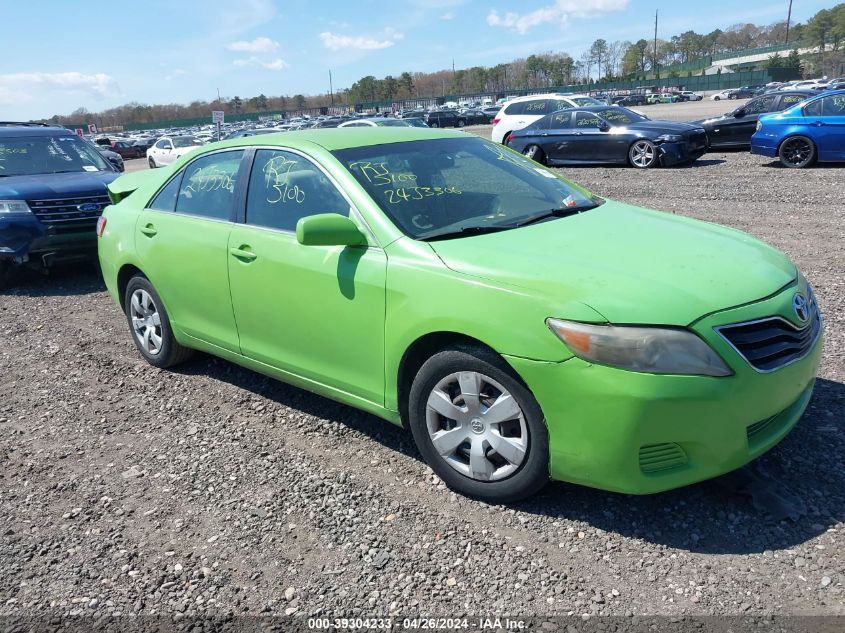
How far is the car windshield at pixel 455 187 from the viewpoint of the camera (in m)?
3.51

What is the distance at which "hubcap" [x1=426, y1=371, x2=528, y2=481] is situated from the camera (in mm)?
2980

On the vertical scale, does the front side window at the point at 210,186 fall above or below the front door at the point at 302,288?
above

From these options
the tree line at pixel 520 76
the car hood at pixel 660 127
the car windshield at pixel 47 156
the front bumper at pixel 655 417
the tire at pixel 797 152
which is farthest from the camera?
the tree line at pixel 520 76

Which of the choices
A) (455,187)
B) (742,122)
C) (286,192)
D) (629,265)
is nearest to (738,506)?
(629,265)

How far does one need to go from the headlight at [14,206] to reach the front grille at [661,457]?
727 centimetres

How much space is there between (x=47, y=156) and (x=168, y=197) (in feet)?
16.6

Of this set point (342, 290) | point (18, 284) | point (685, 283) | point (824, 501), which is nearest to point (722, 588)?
point (824, 501)

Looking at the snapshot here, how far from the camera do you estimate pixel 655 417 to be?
8.58 feet

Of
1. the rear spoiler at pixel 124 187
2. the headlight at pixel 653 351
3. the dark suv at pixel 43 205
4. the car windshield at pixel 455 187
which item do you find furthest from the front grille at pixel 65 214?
the headlight at pixel 653 351

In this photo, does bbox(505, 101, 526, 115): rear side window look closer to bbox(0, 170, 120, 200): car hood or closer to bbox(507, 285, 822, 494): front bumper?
bbox(0, 170, 120, 200): car hood

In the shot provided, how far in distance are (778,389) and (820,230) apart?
21.2ft

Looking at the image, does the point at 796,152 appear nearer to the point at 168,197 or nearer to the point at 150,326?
the point at 168,197

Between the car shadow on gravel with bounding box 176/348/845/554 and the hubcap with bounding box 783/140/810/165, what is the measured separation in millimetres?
11368

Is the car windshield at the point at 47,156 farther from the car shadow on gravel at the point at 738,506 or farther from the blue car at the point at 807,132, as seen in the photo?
the blue car at the point at 807,132
